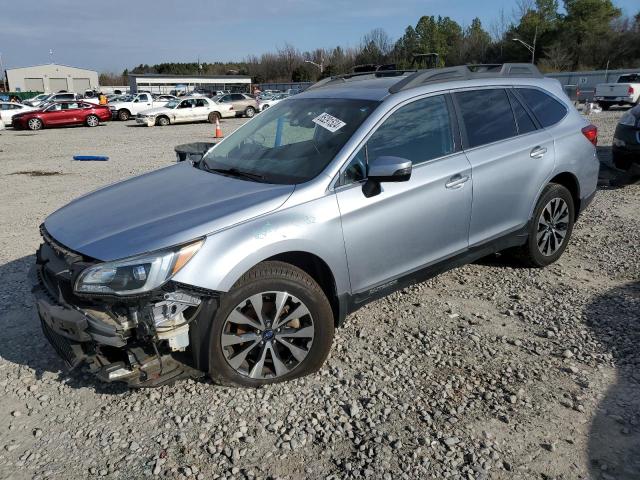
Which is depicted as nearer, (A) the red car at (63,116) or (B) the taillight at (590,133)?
(B) the taillight at (590,133)

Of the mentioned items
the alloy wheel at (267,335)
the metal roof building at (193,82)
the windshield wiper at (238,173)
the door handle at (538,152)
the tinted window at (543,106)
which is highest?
the metal roof building at (193,82)

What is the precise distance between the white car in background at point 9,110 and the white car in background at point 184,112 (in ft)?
19.7

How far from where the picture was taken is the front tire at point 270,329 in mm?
2941

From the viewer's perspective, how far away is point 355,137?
346 cm

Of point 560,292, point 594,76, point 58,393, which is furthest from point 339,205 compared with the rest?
point 594,76

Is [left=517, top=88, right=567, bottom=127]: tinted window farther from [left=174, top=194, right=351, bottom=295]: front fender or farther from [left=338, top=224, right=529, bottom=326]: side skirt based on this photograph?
[left=174, top=194, right=351, bottom=295]: front fender

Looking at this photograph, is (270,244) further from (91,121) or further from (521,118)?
(91,121)

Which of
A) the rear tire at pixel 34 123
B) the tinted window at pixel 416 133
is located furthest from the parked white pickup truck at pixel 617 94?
the rear tire at pixel 34 123

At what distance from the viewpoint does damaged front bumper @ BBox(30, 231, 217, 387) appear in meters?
2.72

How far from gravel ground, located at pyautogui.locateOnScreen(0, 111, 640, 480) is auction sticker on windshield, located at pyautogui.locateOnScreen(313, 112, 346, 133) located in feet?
5.03

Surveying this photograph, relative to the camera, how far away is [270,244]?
116 inches

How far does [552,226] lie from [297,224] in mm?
2981

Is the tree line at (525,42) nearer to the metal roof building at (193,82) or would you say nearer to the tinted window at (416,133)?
the metal roof building at (193,82)

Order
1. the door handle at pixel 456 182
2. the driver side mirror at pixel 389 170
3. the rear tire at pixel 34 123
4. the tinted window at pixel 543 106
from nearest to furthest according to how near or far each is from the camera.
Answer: the driver side mirror at pixel 389 170, the door handle at pixel 456 182, the tinted window at pixel 543 106, the rear tire at pixel 34 123
